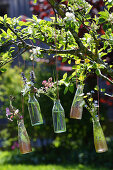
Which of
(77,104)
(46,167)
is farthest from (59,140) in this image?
(77,104)

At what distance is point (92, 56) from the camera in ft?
6.48

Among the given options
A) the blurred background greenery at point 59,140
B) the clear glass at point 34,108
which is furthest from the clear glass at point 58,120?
the blurred background greenery at point 59,140

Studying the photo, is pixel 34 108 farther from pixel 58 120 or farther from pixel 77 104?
pixel 77 104

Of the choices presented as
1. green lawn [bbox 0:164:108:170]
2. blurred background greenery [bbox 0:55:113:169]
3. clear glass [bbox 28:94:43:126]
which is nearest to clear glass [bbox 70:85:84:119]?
clear glass [bbox 28:94:43:126]

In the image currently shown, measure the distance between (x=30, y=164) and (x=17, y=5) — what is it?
3.32m

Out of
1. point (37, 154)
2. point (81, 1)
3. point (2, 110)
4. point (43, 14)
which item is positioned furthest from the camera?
point (37, 154)

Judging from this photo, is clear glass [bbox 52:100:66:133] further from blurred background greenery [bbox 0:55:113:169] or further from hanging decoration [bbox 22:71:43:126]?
blurred background greenery [bbox 0:55:113:169]

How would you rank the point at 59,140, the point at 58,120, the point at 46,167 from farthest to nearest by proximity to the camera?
the point at 59,140
the point at 46,167
the point at 58,120

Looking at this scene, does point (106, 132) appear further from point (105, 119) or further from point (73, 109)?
point (73, 109)

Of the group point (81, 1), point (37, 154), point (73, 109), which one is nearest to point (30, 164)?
point (37, 154)

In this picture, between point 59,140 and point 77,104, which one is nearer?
point 77,104

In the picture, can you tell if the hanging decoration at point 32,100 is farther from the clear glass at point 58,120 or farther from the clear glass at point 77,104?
the clear glass at point 77,104

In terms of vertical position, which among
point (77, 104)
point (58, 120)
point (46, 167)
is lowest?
point (46, 167)

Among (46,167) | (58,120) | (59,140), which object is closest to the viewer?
(58,120)
